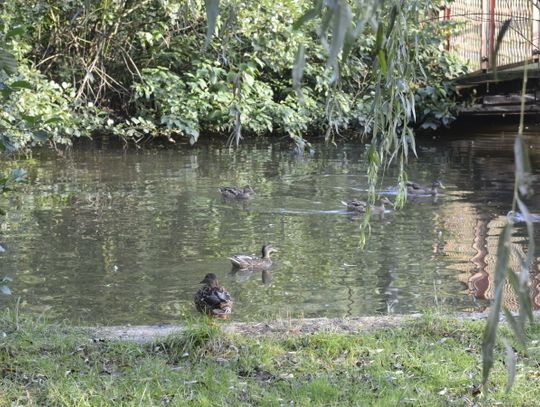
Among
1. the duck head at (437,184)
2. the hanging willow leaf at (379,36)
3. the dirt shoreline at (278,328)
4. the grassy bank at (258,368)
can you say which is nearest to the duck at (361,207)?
the duck head at (437,184)

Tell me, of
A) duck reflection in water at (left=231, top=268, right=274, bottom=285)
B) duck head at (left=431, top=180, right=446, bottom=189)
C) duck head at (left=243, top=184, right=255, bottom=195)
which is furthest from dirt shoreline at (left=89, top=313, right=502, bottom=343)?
duck head at (left=431, top=180, right=446, bottom=189)

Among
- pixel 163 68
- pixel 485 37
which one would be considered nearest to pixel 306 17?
pixel 163 68

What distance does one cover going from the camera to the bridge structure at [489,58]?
2019cm

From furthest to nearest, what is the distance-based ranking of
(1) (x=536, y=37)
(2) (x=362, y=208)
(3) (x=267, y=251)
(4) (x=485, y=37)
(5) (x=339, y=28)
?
(4) (x=485, y=37) → (1) (x=536, y=37) → (2) (x=362, y=208) → (3) (x=267, y=251) → (5) (x=339, y=28)

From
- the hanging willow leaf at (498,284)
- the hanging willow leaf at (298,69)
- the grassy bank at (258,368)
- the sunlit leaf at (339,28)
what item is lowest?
the grassy bank at (258,368)

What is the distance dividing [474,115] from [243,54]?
10.6 m

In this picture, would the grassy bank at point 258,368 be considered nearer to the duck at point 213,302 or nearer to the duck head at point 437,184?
the duck at point 213,302

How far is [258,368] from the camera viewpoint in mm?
5383

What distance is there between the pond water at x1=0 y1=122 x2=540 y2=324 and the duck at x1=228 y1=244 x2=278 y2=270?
14 cm

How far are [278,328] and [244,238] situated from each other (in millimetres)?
6073

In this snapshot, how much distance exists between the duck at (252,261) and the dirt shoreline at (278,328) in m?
3.64

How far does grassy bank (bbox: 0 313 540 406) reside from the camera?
4.91 m

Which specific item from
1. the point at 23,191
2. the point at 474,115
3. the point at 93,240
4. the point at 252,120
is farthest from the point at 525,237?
the point at 474,115

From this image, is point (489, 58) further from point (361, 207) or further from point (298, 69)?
point (298, 69)
